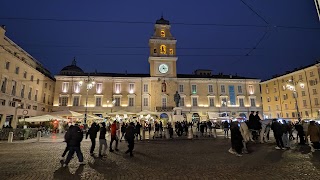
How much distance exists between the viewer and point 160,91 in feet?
146

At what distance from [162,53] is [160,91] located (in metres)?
9.07

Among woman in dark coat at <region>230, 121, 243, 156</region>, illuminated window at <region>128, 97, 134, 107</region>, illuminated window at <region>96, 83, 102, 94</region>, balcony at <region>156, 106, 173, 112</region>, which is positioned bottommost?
woman in dark coat at <region>230, 121, 243, 156</region>

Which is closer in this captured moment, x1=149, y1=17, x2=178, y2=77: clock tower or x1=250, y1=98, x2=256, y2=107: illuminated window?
x1=149, y1=17, x2=178, y2=77: clock tower

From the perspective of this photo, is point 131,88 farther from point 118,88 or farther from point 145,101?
point 145,101

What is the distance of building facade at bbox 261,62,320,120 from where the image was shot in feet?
139

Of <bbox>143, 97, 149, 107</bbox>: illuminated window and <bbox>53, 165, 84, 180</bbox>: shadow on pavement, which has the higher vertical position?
<bbox>143, 97, 149, 107</bbox>: illuminated window

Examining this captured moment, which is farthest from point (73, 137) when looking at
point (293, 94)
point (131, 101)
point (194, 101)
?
point (293, 94)

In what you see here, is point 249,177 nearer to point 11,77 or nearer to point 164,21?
point 11,77

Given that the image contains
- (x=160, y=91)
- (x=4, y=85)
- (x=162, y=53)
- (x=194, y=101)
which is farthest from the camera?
(x=162, y=53)

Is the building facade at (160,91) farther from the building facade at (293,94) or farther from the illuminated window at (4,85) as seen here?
the illuminated window at (4,85)

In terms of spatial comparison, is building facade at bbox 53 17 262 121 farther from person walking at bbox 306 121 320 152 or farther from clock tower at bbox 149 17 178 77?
person walking at bbox 306 121 320 152

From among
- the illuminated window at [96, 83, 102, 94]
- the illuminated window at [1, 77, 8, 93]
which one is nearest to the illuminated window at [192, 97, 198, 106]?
the illuminated window at [96, 83, 102, 94]

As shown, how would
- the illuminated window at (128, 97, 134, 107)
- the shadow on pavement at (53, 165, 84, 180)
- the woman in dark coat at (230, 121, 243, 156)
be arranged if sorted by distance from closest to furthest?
the shadow on pavement at (53, 165, 84, 180) < the woman in dark coat at (230, 121, 243, 156) < the illuminated window at (128, 97, 134, 107)

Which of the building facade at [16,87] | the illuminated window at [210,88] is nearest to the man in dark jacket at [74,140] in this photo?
the building facade at [16,87]
